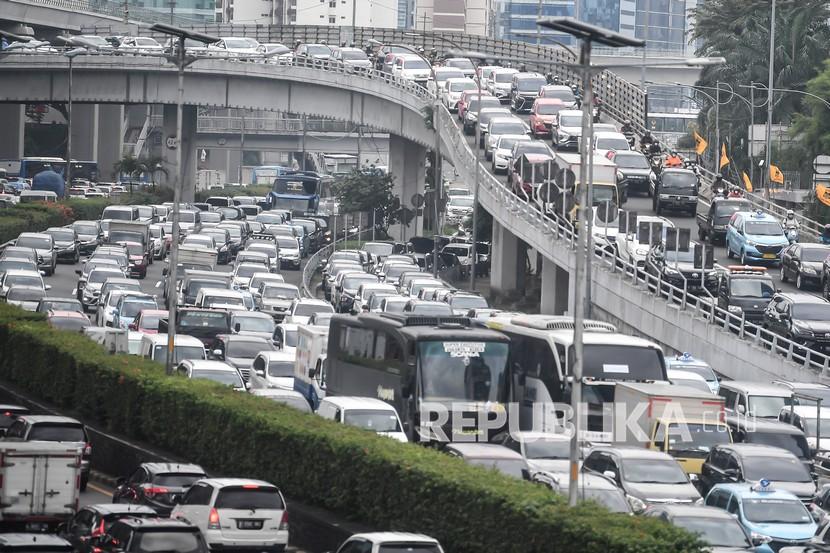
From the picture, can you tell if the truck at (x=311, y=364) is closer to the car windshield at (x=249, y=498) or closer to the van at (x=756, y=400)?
the van at (x=756, y=400)

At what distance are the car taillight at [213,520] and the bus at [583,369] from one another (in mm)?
8475

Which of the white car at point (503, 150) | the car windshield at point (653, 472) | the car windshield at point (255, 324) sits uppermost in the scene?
the white car at point (503, 150)

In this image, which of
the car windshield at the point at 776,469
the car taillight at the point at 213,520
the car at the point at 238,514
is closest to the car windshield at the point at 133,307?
the car windshield at the point at 776,469

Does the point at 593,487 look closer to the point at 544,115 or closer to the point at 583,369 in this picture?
the point at 583,369

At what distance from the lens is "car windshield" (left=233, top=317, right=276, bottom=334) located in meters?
45.6

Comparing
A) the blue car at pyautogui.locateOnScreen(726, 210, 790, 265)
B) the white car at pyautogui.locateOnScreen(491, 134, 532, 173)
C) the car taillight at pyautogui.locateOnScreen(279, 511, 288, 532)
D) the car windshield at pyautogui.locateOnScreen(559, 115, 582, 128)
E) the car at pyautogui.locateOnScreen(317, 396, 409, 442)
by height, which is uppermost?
the car windshield at pyautogui.locateOnScreen(559, 115, 582, 128)

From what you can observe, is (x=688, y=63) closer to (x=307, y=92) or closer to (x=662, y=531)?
(x=662, y=531)

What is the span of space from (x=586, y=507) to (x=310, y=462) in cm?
716

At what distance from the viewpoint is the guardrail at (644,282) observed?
4300cm

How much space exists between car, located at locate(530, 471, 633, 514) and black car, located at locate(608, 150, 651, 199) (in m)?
42.0

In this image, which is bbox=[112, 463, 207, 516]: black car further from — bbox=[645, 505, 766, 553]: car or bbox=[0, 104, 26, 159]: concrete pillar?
bbox=[0, 104, 26, 159]: concrete pillar

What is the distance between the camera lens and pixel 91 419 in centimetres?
3481

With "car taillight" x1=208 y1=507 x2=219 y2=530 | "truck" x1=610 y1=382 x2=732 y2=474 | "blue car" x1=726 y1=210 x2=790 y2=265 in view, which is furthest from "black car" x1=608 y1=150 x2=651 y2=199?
"car taillight" x1=208 y1=507 x2=219 y2=530

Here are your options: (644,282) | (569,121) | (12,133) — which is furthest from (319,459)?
(12,133)
